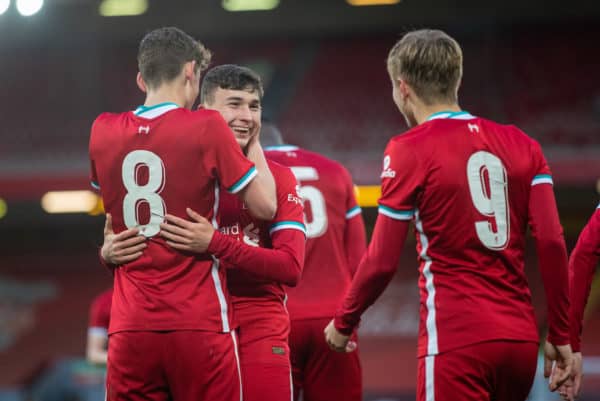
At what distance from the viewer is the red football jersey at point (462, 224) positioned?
290cm

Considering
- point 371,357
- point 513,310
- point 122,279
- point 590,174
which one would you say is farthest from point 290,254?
point 371,357

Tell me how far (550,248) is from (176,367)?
1.35 meters

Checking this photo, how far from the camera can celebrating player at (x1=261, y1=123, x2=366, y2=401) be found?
425cm

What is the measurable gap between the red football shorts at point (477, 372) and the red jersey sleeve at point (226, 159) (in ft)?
2.88

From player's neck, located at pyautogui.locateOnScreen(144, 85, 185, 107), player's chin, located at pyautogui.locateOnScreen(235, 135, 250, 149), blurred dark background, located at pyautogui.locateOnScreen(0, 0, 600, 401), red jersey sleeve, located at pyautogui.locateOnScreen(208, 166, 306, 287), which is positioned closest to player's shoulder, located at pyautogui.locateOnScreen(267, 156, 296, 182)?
red jersey sleeve, located at pyautogui.locateOnScreen(208, 166, 306, 287)

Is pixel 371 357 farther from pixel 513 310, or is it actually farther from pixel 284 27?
pixel 513 310

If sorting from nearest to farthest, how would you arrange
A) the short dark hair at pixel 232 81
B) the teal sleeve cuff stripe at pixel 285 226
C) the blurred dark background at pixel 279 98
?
the teal sleeve cuff stripe at pixel 285 226 < the short dark hair at pixel 232 81 < the blurred dark background at pixel 279 98

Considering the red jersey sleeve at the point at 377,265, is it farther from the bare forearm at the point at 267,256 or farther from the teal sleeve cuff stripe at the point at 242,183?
the teal sleeve cuff stripe at the point at 242,183

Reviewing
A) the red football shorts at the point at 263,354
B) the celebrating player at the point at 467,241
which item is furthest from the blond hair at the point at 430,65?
the red football shorts at the point at 263,354

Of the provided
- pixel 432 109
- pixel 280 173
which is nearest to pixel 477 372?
pixel 432 109

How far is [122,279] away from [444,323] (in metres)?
1.14

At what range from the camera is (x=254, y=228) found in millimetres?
3420

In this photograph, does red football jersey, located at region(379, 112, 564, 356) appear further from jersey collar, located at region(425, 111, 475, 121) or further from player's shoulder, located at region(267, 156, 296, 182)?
player's shoulder, located at region(267, 156, 296, 182)

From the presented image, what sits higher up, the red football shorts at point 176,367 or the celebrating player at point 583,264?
the celebrating player at point 583,264
